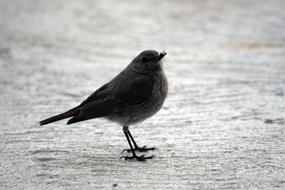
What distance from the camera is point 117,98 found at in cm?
667

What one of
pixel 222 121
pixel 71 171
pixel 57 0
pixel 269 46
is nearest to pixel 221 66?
pixel 269 46

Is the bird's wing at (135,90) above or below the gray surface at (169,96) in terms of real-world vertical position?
above

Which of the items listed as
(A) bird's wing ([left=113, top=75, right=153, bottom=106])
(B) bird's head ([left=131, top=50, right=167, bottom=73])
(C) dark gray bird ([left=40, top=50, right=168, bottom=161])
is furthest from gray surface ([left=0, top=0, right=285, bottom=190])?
(B) bird's head ([left=131, top=50, right=167, bottom=73])

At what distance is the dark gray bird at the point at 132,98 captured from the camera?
6.59 meters

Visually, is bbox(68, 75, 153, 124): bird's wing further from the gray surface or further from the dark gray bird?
the gray surface

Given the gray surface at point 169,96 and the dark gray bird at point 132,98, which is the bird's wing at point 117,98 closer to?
the dark gray bird at point 132,98

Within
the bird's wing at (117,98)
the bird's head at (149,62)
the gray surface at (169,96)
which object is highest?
the bird's head at (149,62)

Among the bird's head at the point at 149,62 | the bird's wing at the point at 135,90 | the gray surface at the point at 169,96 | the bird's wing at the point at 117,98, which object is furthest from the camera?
the bird's head at the point at 149,62

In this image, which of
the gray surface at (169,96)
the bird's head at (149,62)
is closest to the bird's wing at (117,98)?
the bird's head at (149,62)

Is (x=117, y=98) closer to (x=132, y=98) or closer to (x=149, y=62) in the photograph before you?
(x=132, y=98)

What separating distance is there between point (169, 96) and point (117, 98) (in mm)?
2511

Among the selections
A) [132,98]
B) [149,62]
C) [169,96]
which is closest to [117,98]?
[132,98]

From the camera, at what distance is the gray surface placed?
6168 millimetres

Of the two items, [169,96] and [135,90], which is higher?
[135,90]
